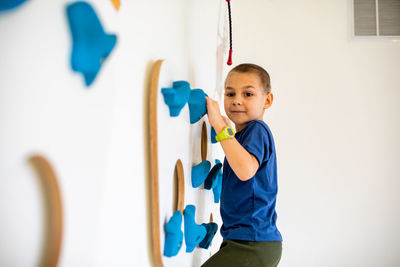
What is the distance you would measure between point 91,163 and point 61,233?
101 mm

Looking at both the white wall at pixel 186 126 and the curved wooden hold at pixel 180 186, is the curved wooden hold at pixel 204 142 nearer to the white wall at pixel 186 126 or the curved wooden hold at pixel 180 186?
the white wall at pixel 186 126

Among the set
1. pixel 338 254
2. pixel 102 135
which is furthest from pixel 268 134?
pixel 338 254

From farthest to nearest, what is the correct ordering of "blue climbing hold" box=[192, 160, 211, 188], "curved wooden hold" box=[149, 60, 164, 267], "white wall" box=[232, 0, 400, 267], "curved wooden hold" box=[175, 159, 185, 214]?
"white wall" box=[232, 0, 400, 267]
"blue climbing hold" box=[192, 160, 211, 188]
"curved wooden hold" box=[175, 159, 185, 214]
"curved wooden hold" box=[149, 60, 164, 267]

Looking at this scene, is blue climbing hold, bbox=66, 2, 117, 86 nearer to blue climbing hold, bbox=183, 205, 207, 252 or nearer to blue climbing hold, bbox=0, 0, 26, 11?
blue climbing hold, bbox=0, 0, 26, 11

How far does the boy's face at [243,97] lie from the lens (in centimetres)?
98

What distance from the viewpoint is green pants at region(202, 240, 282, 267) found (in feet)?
2.65

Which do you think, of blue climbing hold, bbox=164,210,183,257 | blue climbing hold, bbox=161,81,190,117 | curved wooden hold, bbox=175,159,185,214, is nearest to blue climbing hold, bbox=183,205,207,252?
curved wooden hold, bbox=175,159,185,214

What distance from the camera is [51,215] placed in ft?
1.08

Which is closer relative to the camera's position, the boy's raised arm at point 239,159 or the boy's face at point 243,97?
the boy's raised arm at point 239,159

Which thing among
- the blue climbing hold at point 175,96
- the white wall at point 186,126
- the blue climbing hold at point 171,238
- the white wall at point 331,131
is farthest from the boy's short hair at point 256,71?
the white wall at point 331,131

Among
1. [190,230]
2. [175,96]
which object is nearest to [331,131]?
[190,230]

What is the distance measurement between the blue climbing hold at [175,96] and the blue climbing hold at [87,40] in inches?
8.1

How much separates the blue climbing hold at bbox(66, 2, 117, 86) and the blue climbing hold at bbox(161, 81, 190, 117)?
0.21 metres

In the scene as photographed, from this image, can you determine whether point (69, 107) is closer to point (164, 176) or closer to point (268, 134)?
point (164, 176)
